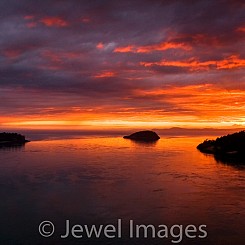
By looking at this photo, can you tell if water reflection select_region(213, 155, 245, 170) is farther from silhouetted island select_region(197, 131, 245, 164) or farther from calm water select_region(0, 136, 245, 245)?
silhouetted island select_region(197, 131, 245, 164)

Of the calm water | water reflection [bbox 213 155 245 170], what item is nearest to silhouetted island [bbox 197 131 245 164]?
water reflection [bbox 213 155 245 170]

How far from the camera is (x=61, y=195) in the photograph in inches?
1518

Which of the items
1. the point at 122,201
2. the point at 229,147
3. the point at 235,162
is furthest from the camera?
the point at 229,147

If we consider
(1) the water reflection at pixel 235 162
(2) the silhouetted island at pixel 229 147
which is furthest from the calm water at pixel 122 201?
(2) the silhouetted island at pixel 229 147

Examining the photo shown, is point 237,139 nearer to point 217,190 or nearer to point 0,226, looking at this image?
point 217,190

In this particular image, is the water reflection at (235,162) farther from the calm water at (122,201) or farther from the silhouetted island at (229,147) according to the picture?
the silhouetted island at (229,147)

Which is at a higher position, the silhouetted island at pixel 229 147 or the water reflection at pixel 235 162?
the silhouetted island at pixel 229 147

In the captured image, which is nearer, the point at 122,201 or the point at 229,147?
the point at 122,201

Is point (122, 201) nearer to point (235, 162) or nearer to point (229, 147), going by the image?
point (235, 162)

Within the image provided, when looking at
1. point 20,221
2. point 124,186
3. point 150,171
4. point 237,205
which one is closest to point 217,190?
point 237,205

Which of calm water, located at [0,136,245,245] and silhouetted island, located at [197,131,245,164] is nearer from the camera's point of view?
calm water, located at [0,136,245,245]

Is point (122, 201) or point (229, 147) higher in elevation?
point (229, 147)

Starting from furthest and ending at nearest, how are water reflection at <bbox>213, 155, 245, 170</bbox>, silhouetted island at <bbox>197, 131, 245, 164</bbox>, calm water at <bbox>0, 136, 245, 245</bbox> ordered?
1. silhouetted island at <bbox>197, 131, 245, 164</bbox>
2. water reflection at <bbox>213, 155, 245, 170</bbox>
3. calm water at <bbox>0, 136, 245, 245</bbox>

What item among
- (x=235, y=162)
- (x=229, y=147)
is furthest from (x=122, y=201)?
(x=229, y=147)
